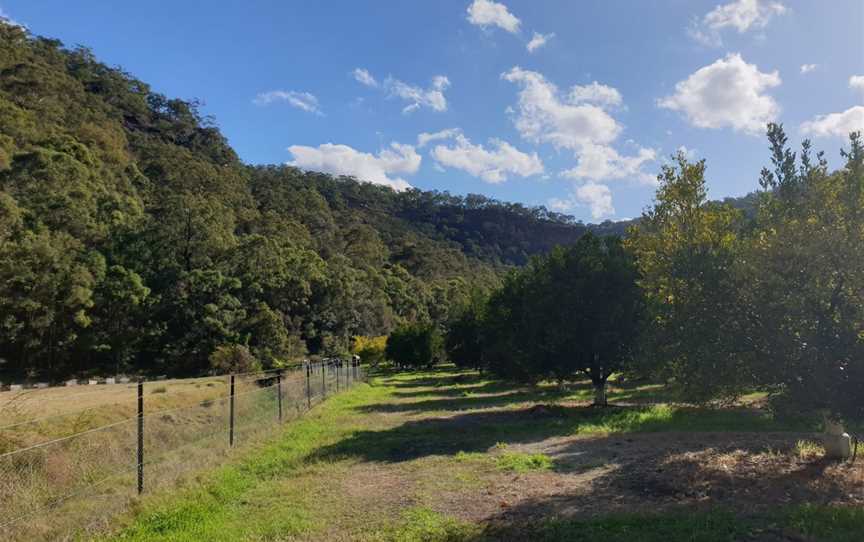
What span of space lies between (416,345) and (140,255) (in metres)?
30.0

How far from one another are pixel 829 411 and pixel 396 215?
182m

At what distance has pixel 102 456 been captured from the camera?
1099cm

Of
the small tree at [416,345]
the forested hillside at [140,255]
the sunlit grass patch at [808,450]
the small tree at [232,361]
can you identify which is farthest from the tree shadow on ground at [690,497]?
the small tree at [416,345]

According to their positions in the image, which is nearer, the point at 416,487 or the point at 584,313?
the point at 416,487

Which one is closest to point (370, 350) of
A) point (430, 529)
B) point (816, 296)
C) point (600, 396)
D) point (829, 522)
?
point (600, 396)

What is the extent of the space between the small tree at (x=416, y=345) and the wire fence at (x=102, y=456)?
43.9m

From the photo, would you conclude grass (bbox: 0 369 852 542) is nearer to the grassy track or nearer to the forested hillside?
the grassy track

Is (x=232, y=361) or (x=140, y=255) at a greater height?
(x=140, y=255)

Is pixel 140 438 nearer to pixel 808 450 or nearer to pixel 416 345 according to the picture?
pixel 808 450

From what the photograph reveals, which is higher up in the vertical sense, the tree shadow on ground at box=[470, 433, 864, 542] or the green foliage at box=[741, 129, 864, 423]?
the green foliage at box=[741, 129, 864, 423]

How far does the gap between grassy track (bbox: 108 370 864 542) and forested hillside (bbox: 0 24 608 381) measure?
145 feet

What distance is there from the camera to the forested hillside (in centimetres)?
4962

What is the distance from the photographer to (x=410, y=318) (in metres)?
110

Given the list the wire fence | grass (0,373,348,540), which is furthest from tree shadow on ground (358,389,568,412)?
grass (0,373,348,540)
